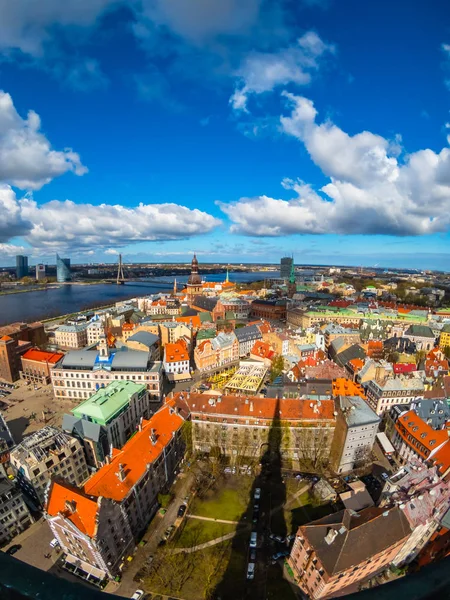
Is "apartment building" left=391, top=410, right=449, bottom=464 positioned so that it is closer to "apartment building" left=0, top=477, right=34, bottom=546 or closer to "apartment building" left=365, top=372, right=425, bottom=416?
"apartment building" left=365, top=372, right=425, bottom=416

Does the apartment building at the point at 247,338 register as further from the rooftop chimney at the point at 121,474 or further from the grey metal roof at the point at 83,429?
the rooftop chimney at the point at 121,474

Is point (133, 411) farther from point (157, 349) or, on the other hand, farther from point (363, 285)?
point (363, 285)

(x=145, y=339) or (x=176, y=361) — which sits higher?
(x=145, y=339)

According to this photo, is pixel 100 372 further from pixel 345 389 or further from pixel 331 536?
pixel 331 536

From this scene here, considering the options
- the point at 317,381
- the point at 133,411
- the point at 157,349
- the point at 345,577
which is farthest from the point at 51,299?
the point at 345,577

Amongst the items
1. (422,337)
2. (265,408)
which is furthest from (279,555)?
(422,337)

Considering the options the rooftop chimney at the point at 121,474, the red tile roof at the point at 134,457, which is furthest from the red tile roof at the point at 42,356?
the rooftop chimney at the point at 121,474

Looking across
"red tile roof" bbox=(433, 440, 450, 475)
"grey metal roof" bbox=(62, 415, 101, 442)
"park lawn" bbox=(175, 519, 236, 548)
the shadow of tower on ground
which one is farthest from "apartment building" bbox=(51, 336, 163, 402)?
"red tile roof" bbox=(433, 440, 450, 475)
